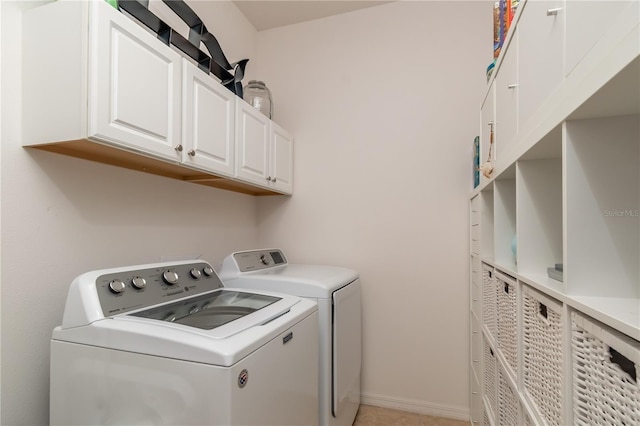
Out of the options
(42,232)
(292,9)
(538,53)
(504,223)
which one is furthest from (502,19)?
(42,232)

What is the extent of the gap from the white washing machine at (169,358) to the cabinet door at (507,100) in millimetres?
1029

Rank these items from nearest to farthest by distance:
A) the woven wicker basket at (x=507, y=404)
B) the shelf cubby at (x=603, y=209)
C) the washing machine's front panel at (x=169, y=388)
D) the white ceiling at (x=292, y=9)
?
the shelf cubby at (x=603, y=209), the washing machine's front panel at (x=169, y=388), the woven wicker basket at (x=507, y=404), the white ceiling at (x=292, y=9)

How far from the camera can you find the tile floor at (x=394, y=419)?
2115 millimetres

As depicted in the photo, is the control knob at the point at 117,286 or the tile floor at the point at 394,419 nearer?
the control knob at the point at 117,286

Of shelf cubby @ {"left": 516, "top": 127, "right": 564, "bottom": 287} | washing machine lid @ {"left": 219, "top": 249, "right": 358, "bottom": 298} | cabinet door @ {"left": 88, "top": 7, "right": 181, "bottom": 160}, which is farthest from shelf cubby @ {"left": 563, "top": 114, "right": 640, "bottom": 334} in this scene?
cabinet door @ {"left": 88, "top": 7, "right": 181, "bottom": 160}

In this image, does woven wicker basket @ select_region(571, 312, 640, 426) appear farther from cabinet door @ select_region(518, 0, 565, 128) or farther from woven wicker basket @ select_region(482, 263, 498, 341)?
woven wicker basket @ select_region(482, 263, 498, 341)

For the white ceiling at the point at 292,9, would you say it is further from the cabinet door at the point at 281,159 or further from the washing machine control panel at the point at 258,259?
the washing machine control panel at the point at 258,259

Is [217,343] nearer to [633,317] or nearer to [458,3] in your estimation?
[633,317]

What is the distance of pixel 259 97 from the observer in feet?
7.60

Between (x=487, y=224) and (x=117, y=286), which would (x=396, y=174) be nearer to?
(x=487, y=224)

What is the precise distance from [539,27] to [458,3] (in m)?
1.78

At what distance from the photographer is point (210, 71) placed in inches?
68.1

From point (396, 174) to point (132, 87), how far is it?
1.75 meters

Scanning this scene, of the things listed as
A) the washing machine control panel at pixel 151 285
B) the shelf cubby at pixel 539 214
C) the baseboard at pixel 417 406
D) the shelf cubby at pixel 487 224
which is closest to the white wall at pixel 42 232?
the washing machine control panel at pixel 151 285
